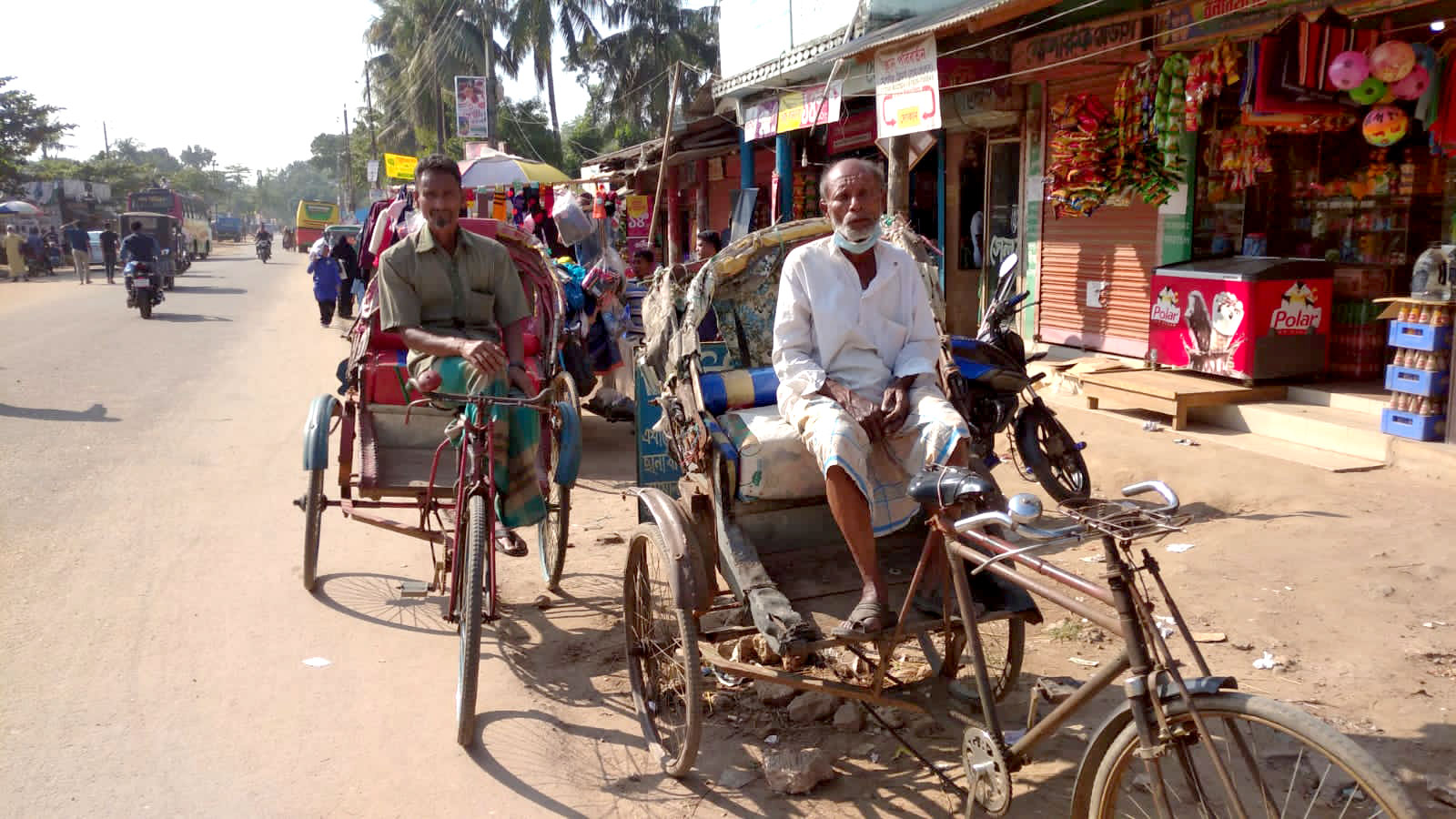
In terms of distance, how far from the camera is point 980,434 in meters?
6.38

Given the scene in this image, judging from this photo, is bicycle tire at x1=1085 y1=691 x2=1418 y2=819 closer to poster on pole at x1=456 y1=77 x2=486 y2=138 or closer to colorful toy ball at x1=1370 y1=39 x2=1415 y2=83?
colorful toy ball at x1=1370 y1=39 x2=1415 y2=83

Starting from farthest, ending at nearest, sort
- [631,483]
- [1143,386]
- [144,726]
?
[1143,386]
[631,483]
[144,726]

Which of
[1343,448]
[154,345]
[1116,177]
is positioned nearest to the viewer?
[1343,448]

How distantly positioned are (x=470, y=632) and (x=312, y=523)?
6.02 ft

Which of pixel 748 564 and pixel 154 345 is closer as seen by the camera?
pixel 748 564

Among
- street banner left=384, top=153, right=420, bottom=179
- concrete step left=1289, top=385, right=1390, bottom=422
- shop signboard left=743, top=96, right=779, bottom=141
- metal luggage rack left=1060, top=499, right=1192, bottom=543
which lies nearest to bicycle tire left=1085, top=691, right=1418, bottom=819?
metal luggage rack left=1060, top=499, right=1192, bottom=543

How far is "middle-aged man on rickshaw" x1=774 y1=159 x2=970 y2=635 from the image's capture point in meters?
3.58

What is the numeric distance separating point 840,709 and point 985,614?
89 centimetres

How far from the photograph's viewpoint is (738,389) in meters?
4.25

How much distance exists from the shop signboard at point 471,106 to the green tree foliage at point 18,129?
21.7 meters

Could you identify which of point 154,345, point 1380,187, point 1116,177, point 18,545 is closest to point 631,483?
point 18,545

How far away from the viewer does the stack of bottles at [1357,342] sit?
7.99 metres

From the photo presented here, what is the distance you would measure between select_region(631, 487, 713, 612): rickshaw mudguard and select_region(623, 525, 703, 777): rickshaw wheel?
0.06m

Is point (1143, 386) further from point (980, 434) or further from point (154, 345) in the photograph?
point (154, 345)
